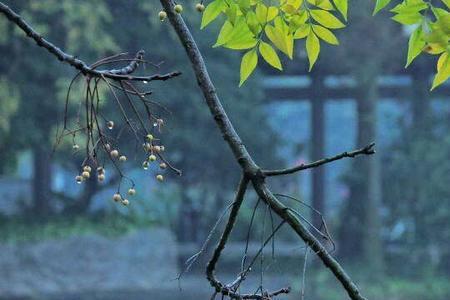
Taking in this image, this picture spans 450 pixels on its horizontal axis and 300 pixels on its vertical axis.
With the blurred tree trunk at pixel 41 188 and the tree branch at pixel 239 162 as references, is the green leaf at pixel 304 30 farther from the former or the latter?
the blurred tree trunk at pixel 41 188

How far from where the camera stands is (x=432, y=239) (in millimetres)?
8914

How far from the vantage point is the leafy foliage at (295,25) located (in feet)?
2.94

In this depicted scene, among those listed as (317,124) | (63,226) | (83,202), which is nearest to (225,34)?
(63,226)

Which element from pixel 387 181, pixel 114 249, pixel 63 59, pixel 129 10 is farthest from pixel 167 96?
pixel 63 59

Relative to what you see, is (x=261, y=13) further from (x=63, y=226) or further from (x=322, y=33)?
(x=63, y=226)

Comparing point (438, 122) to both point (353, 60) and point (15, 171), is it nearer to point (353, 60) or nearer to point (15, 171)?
point (353, 60)

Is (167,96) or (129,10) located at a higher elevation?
(129,10)

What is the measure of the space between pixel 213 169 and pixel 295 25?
25.4ft

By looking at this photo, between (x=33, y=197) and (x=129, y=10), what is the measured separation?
1.86 meters

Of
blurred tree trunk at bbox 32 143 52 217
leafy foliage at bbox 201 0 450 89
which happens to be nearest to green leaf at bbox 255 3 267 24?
leafy foliage at bbox 201 0 450 89

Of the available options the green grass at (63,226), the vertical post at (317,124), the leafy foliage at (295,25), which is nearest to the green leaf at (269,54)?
the leafy foliage at (295,25)

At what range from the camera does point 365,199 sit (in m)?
9.05

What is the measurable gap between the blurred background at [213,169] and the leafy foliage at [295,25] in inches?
262

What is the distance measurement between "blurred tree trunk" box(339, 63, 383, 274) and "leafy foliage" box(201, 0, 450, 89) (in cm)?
789
